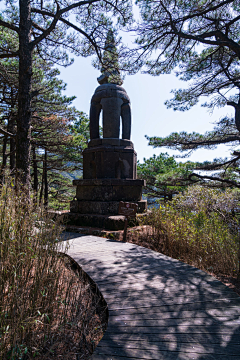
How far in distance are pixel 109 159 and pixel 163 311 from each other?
4.19m

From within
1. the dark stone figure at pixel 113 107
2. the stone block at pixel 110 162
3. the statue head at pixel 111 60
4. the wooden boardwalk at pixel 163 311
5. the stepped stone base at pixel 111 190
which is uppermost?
the statue head at pixel 111 60

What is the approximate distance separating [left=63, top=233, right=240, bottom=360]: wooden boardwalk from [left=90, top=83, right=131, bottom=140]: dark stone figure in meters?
3.81

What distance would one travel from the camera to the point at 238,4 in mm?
4152

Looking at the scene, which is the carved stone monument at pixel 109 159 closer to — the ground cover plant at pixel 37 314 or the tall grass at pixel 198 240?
the tall grass at pixel 198 240

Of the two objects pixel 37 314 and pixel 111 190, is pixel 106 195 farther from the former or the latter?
pixel 37 314

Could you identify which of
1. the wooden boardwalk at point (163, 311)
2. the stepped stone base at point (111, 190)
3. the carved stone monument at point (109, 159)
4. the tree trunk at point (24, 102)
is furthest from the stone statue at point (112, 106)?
the wooden boardwalk at point (163, 311)

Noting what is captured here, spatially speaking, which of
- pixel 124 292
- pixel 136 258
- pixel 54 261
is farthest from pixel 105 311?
pixel 136 258

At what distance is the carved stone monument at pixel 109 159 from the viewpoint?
17.6ft

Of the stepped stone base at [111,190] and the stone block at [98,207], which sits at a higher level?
the stepped stone base at [111,190]

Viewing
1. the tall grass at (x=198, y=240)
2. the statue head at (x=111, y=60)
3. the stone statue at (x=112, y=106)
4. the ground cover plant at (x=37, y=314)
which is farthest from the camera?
the stone statue at (x=112, y=106)

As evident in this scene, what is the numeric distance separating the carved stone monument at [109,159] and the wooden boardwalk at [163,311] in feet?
8.30

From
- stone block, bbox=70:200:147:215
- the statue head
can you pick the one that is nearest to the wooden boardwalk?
stone block, bbox=70:200:147:215

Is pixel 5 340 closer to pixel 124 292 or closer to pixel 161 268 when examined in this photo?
pixel 124 292

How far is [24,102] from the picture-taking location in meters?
4.00
